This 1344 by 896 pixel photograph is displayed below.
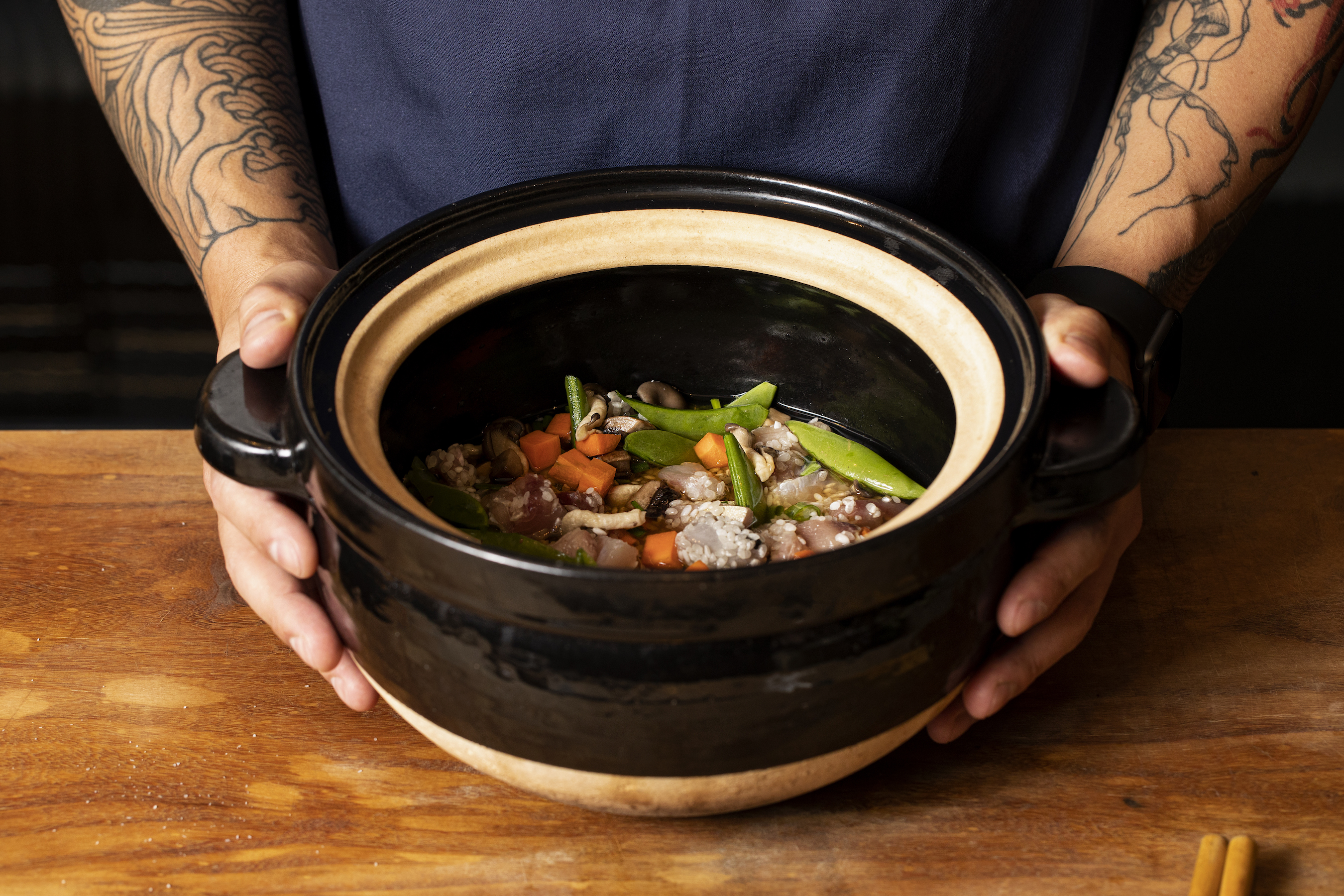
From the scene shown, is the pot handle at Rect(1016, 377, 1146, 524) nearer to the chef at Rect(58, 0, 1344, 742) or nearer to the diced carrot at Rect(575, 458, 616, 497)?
the chef at Rect(58, 0, 1344, 742)

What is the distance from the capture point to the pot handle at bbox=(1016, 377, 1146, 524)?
0.79 m

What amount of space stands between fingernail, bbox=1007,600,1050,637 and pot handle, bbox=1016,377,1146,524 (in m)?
0.08

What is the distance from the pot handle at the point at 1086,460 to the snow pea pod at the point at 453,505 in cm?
48

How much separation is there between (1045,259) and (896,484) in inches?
23.5

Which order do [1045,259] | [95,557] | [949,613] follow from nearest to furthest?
[949,613], [95,557], [1045,259]

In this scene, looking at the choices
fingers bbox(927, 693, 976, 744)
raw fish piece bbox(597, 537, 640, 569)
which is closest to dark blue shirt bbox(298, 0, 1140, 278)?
raw fish piece bbox(597, 537, 640, 569)

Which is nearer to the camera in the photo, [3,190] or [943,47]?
[943,47]

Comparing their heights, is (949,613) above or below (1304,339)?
above

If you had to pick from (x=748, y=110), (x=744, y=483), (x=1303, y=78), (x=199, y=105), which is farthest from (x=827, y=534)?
(x=199, y=105)

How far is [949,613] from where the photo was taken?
0.77 m

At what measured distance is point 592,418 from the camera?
114 centimetres

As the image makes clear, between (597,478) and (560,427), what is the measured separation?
0.11 metres

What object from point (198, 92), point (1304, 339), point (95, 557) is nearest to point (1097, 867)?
point (95, 557)

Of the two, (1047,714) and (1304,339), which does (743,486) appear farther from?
(1304,339)
